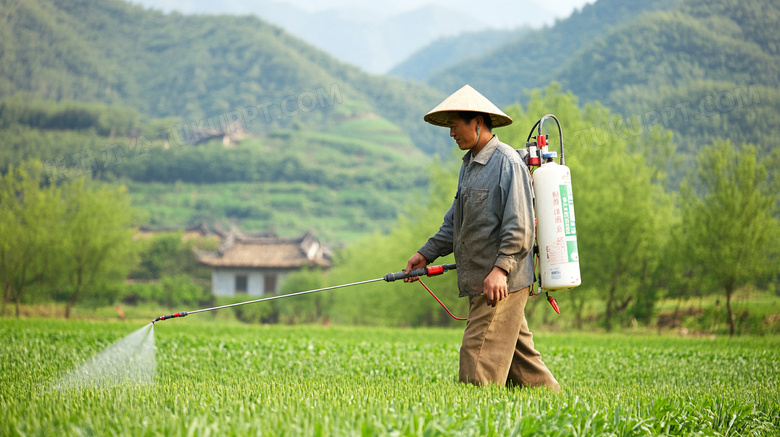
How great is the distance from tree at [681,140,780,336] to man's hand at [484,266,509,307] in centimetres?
2281

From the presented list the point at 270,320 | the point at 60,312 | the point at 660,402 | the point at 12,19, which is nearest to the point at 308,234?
the point at 270,320

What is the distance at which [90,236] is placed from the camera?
115 ft

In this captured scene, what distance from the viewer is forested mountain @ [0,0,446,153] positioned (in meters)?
155

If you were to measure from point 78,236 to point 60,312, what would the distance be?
25.3 feet

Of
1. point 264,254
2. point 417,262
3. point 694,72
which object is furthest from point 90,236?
point 694,72

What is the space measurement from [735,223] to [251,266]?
37839 millimetres

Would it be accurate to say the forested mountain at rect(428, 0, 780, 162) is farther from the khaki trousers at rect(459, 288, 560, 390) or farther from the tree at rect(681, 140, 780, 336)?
the khaki trousers at rect(459, 288, 560, 390)

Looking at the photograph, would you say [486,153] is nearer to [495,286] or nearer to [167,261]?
[495,286]

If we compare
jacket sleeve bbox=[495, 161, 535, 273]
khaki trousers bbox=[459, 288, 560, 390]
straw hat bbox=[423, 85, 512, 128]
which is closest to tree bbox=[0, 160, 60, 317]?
straw hat bbox=[423, 85, 512, 128]

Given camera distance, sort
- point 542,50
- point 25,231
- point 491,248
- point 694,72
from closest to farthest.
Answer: point 491,248 → point 25,231 → point 694,72 → point 542,50

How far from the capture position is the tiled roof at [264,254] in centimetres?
5330

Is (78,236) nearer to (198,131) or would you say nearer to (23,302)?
(23,302)

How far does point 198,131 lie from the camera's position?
4843 inches

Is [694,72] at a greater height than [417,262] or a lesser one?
greater
